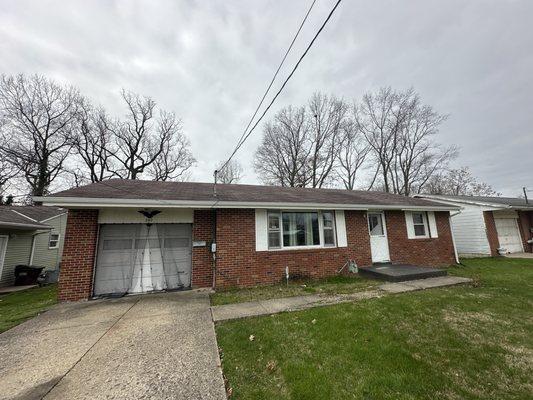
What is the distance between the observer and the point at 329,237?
9039 millimetres

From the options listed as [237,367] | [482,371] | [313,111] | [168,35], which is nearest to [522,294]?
[482,371]

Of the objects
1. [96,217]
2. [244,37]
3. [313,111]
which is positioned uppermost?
[313,111]

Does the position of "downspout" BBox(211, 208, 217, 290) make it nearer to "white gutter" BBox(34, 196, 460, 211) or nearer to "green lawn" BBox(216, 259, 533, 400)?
"white gutter" BBox(34, 196, 460, 211)

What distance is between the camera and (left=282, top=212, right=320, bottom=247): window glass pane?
8547mm

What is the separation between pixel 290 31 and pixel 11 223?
46.9 ft

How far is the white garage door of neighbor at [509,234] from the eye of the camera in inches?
→ 590

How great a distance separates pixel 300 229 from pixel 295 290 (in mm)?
2347

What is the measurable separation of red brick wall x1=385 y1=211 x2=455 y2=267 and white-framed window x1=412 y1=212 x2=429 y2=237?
35 centimetres

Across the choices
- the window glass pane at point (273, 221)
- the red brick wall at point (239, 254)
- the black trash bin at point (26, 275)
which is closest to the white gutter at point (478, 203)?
the red brick wall at point (239, 254)

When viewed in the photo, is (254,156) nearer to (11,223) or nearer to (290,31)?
(11,223)

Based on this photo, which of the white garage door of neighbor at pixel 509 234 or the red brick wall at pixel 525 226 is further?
the red brick wall at pixel 525 226

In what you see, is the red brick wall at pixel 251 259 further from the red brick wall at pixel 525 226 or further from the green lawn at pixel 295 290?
the red brick wall at pixel 525 226

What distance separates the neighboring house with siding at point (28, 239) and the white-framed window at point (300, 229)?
1189 centimetres

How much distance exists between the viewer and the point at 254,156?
28.5 metres
